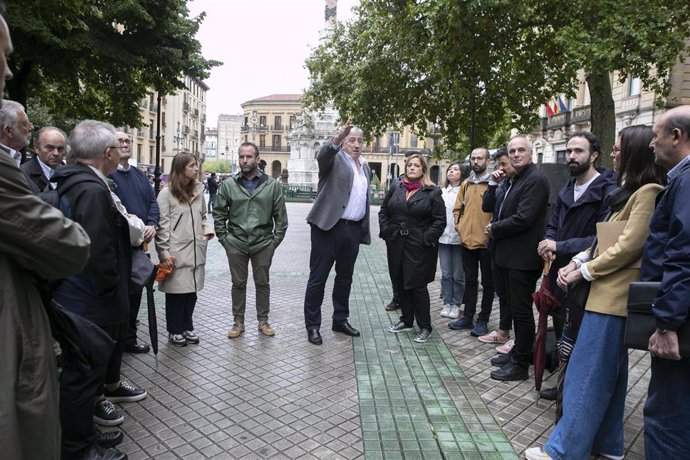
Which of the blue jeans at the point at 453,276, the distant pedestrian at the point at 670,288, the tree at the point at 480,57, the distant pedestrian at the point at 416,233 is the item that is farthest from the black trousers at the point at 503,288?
the tree at the point at 480,57

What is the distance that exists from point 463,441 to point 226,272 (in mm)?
7184

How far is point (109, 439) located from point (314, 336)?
2.65 metres

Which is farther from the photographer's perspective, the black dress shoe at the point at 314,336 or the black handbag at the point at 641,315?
the black dress shoe at the point at 314,336

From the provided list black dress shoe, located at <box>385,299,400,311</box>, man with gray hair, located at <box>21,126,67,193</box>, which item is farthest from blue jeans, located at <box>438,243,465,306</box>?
man with gray hair, located at <box>21,126,67,193</box>

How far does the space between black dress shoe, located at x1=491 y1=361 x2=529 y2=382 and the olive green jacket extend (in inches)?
104

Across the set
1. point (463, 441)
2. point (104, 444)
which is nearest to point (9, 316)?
point (104, 444)

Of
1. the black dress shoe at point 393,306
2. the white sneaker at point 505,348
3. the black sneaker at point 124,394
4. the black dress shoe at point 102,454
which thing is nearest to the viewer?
the black dress shoe at point 102,454

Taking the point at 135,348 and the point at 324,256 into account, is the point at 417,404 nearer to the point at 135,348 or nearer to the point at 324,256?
the point at 324,256

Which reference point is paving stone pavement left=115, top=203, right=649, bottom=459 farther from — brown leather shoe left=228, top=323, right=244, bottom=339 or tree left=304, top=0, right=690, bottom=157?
tree left=304, top=0, right=690, bottom=157

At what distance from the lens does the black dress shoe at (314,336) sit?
5.62 m

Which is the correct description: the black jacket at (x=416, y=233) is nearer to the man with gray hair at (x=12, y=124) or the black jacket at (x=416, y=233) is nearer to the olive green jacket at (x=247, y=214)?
the olive green jacket at (x=247, y=214)

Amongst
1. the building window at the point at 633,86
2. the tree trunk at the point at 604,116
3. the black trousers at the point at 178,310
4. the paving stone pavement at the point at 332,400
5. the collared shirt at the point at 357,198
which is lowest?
the paving stone pavement at the point at 332,400

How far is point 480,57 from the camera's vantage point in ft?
46.4

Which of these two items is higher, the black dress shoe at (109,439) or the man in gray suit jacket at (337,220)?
the man in gray suit jacket at (337,220)
